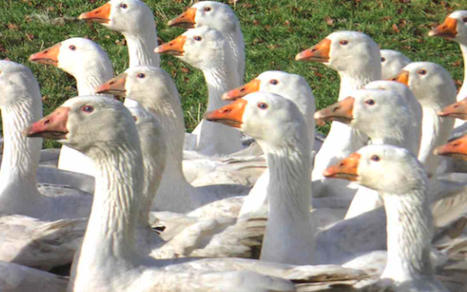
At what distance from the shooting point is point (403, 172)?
5.49m

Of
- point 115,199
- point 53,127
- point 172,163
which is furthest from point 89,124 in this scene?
point 172,163

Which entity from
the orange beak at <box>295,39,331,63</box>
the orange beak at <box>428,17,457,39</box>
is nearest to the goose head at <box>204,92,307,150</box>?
the orange beak at <box>295,39,331,63</box>

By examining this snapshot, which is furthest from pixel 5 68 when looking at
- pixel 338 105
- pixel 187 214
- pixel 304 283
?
pixel 304 283

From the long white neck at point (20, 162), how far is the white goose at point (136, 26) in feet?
6.67

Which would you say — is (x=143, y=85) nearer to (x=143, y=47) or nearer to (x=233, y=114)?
(x=233, y=114)

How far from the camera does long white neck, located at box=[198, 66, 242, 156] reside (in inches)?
330

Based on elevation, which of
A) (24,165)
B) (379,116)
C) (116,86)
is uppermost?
(116,86)

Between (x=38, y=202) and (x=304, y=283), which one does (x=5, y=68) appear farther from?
(x=304, y=283)

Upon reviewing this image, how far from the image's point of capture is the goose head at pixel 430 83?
25.5 feet

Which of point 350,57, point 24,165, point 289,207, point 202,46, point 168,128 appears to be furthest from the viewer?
point 202,46

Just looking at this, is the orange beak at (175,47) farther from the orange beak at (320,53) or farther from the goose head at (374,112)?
the goose head at (374,112)

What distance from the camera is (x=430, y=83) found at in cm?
777

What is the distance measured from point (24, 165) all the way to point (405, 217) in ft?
9.44

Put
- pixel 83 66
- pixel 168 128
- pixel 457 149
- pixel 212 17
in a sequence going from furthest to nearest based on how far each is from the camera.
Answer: pixel 212 17 < pixel 83 66 < pixel 168 128 < pixel 457 149
